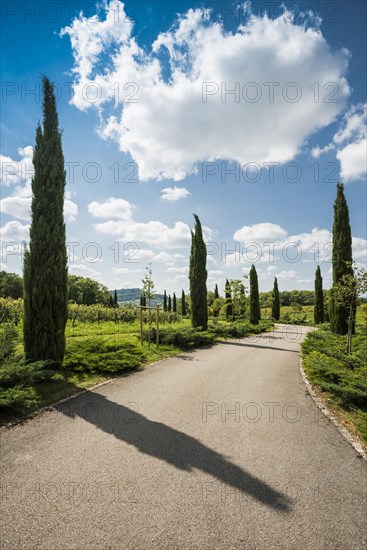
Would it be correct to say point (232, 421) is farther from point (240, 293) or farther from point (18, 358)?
point (240, 293)

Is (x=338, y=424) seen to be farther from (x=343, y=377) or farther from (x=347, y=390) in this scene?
(x=343, y=377)

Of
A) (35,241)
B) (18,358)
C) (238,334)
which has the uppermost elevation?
(35,241)

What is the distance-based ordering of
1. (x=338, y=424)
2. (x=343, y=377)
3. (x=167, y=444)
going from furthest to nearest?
(x=343, y=377)
(x=338, y=424)
(x=167, y=444)

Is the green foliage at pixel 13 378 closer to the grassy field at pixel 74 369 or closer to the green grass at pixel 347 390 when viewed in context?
the grassy field at pixel 74 369

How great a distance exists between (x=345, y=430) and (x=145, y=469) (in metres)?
3.77

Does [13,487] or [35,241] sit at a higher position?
[35,241]

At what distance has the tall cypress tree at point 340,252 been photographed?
57.1 ft

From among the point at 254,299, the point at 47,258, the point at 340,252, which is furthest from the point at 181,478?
the point at 254,299

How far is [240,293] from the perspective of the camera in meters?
31.2

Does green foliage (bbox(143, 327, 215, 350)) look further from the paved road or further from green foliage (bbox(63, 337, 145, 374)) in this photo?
the paved road

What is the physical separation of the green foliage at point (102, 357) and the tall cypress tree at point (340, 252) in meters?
13.4

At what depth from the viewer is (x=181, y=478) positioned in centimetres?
357

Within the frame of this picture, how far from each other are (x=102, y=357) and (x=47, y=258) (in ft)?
11.6

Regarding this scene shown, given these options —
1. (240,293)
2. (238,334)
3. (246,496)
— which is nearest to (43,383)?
(246,496)
